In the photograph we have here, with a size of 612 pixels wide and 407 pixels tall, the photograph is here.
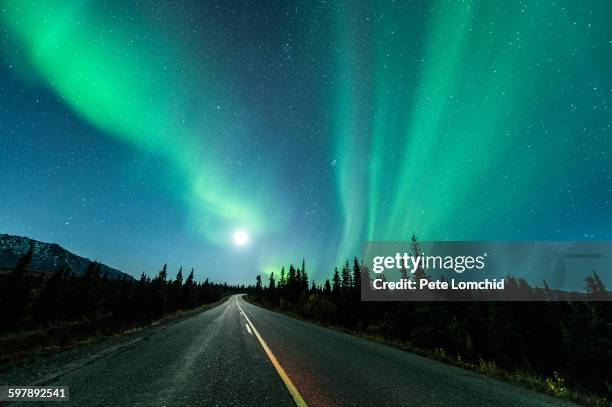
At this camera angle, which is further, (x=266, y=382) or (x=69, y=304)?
(x=69, y=304)

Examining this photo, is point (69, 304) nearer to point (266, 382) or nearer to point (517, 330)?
point (266, 382)

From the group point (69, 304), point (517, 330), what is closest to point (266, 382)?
point (517, 330)

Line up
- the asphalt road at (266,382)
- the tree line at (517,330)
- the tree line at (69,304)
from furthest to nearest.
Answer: the tree line at (69,304), the tree line at (517,330), the asphalt road at (266,382)

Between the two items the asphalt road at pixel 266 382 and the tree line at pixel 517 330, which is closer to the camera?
the asphalt road at pixel 266 382

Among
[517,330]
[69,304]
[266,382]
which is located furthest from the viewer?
[69,304]

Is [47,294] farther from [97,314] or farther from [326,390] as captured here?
[326,390]

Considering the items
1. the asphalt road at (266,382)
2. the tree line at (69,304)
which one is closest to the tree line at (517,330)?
the asphalt road at (266,382)

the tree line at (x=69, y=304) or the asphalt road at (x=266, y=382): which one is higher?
the asphalt road at (x=266, y=382)

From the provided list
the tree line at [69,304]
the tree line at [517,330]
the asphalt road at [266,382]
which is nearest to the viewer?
the asphalt road at [266,382]

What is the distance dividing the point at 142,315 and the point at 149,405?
64.5 m

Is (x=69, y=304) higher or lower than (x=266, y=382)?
lower

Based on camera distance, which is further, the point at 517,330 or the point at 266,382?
the point at 517,330

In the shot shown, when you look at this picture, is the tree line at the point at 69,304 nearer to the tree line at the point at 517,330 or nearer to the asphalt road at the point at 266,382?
the tree line at the point at 517,330

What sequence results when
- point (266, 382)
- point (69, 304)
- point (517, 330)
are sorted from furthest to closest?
1. point (69, 304)
2. point (517, 330)
3. point (266, 382)
